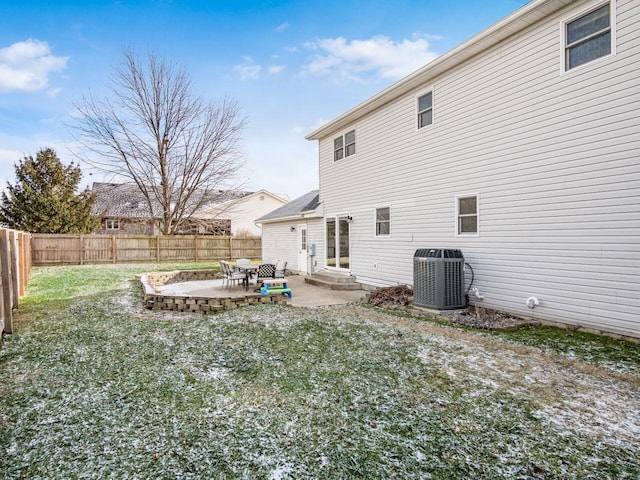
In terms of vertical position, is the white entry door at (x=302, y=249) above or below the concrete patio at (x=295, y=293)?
above

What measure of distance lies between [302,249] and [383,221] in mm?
5240

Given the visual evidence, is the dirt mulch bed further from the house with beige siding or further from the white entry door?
the white entry door

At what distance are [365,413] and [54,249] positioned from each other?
2031cm

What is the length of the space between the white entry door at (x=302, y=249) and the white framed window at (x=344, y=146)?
340cm

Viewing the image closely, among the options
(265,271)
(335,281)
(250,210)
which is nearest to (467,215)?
(335,281)

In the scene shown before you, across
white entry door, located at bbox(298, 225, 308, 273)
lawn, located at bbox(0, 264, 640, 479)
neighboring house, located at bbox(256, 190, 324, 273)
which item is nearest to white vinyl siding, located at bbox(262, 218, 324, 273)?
neighboring house, located at bbox(256, 190, 324, 273)

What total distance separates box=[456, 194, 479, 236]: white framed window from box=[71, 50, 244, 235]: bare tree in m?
18.4

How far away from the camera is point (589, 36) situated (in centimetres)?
550

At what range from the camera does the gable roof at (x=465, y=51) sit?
592 cm

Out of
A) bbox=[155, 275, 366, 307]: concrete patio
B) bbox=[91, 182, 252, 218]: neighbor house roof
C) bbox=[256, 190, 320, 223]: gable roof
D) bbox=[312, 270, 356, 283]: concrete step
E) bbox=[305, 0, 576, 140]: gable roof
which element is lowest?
bbox=[155, 275, 366, 307]: concrete patio

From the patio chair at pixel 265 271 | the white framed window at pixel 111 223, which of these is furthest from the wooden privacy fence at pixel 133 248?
the patio chair at pixel 265 271

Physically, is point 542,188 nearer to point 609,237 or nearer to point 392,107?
point 609,237

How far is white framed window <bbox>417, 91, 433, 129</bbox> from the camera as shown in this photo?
8516mm

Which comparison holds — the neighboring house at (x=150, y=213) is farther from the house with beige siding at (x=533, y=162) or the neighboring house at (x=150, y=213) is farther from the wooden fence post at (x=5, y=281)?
the house with beige siding at (x=533, y=162)
